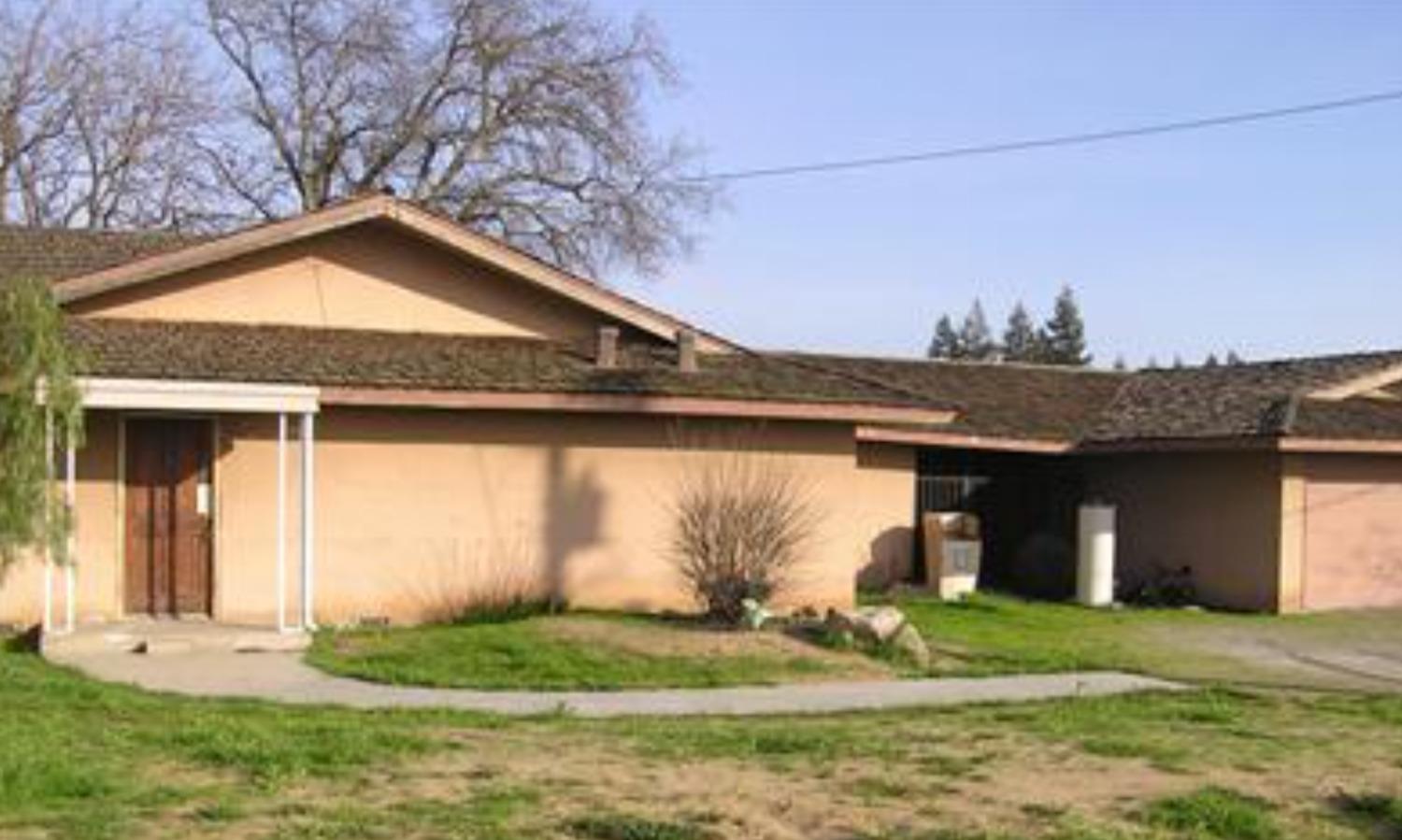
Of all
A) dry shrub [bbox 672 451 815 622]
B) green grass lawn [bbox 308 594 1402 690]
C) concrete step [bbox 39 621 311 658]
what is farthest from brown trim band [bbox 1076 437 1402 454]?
concrete step [bbox 39 621 311 658]

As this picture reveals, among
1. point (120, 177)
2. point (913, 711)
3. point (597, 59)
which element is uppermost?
point (597, 59)

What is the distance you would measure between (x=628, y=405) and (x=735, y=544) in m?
2.26

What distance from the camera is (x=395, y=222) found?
22562 millimetres

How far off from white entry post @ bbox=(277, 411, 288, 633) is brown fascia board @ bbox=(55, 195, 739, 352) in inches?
95.1

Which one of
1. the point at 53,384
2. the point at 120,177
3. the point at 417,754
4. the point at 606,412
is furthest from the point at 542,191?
the point at 417,754

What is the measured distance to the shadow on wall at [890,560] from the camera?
28.6 meters

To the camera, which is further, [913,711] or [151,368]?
[151,368]

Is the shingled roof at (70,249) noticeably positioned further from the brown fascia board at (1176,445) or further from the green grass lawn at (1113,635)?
the brown fascia board at (1176,445)

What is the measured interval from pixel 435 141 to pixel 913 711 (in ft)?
121

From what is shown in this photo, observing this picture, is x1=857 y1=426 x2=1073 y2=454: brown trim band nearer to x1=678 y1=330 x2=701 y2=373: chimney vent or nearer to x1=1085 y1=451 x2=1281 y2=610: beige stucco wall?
x1=1085 y1=451 x2=1281 y2=610: beige stucco wall

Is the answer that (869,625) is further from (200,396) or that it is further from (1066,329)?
(1066,329)

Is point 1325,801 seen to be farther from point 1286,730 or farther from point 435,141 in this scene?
point 435,141

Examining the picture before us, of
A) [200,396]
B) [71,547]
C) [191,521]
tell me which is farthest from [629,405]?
[71,547]

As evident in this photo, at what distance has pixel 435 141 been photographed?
49969mm
